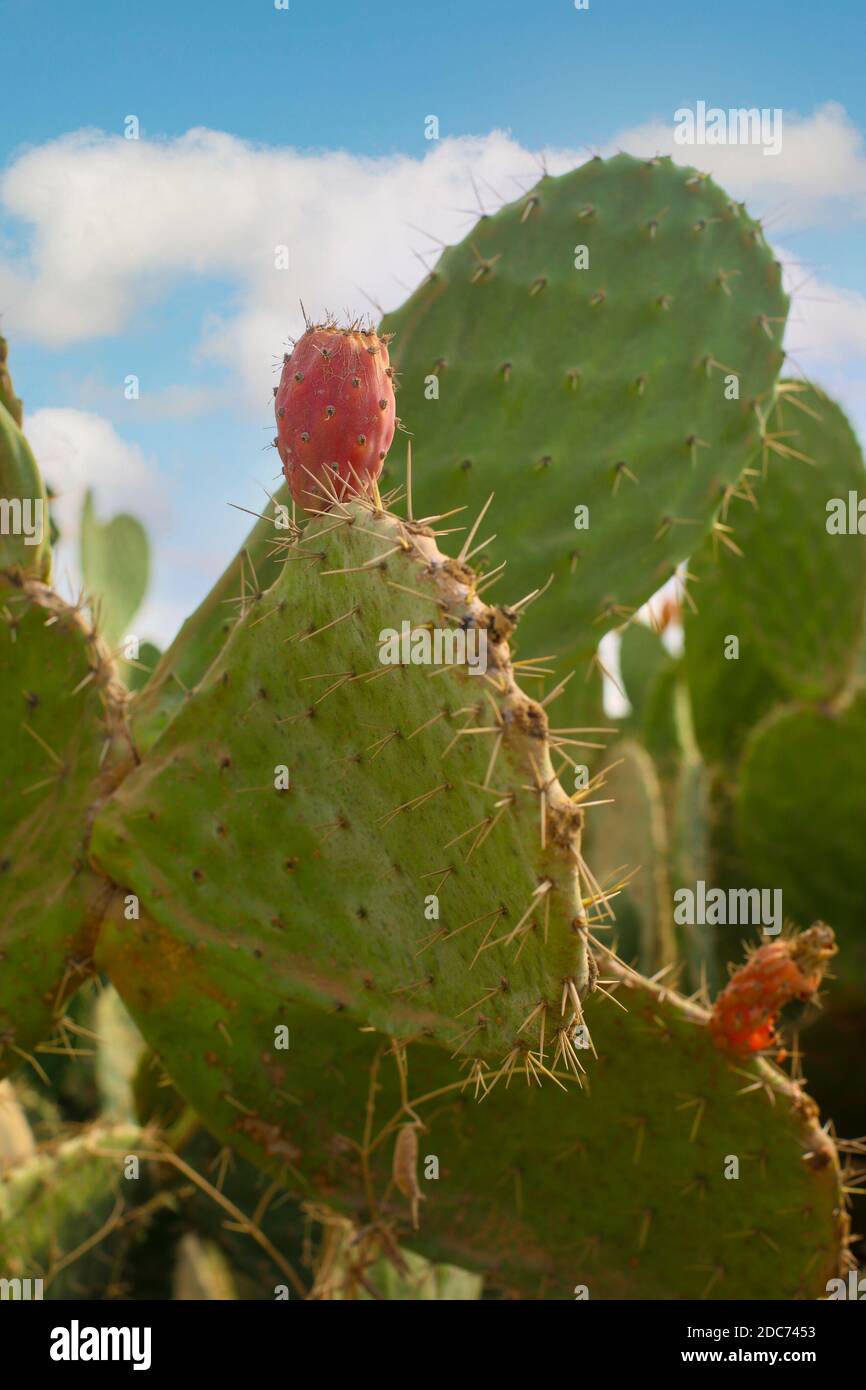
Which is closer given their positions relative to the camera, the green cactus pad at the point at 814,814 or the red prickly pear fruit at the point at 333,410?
the red prickly pear fruit at the point at 333,410

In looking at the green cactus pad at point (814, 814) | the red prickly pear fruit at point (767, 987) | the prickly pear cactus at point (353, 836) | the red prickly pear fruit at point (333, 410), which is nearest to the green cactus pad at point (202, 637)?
the prickly pear cactus at point (353, 836)

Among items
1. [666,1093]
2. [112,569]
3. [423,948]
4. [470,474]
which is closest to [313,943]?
[423,948]

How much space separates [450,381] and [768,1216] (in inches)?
42.3

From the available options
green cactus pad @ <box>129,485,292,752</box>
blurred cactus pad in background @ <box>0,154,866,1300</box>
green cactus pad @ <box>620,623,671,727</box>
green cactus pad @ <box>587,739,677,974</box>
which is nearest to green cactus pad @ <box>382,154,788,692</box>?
blurred cactus pad in background @ <box>0,154,866,1300</box>

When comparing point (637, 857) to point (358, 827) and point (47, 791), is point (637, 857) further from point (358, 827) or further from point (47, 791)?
point (358, 827)

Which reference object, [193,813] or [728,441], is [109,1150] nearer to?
[193,813]

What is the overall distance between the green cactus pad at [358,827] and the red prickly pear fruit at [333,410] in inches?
3.6

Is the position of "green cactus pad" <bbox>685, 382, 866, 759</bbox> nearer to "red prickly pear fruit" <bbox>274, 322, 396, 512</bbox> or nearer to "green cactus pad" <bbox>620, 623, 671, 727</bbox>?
"green cactus pad" <bbox>620, 623, 671, 727</bbox>

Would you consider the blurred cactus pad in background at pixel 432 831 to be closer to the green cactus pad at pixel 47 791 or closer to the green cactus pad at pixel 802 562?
the green cactus pad at pixel 47 791

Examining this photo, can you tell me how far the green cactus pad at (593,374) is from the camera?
161 cm

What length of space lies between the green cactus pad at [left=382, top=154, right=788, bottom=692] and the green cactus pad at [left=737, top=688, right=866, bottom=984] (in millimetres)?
1247

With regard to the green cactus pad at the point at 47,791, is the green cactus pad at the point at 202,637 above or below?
above

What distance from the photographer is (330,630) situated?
3.64 feet

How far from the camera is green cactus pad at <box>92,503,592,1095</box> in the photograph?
0.96 m
